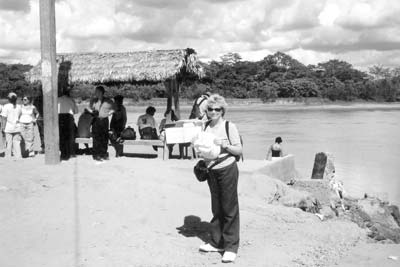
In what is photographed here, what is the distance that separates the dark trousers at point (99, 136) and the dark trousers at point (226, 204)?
16.3ft

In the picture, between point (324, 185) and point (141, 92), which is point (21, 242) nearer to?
point (324, 185)

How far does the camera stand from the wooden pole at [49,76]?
8703 millimetres

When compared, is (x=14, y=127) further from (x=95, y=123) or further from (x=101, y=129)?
(x=101, y=129)

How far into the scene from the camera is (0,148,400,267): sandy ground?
4.92m

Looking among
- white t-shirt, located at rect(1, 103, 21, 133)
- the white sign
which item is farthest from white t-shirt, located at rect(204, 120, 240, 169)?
white t-shirt, located at rect(1, 103, 21, 133)

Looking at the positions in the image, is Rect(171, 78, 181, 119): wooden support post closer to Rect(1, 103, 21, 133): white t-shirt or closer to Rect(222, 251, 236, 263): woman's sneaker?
Rect(1, 103, 21, 133): white t-shirt

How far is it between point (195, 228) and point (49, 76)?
4.29m

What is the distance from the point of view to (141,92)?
4891 centimetres

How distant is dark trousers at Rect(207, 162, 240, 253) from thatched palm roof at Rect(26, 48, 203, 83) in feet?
18.5

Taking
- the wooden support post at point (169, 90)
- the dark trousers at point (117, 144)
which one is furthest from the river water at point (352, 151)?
the dark trousers at point (117, 144)

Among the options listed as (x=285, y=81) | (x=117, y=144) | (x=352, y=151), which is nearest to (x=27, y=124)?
(x=117, y=144)

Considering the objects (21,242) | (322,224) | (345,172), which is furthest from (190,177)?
(345,172)

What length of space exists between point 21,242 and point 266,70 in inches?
2685

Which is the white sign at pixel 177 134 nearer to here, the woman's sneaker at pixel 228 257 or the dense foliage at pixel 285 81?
the woman's sneaker at pixel 228 257
